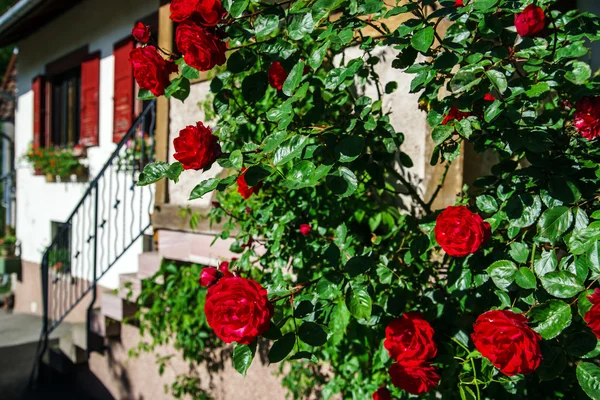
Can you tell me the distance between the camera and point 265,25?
152 cm

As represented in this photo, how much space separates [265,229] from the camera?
2391mm

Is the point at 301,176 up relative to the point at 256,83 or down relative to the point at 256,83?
down

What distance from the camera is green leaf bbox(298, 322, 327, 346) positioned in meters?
1.28

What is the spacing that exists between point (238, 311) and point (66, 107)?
23.9ft

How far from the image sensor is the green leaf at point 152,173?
1.31 m

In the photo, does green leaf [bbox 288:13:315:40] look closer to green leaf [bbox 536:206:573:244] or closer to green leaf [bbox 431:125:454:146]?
green leaf [bbox 431:125:454:146]

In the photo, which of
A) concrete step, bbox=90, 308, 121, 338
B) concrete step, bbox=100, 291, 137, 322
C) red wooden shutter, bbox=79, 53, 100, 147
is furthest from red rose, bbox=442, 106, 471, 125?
red wooden shutter, bbox=79, 53, 100, 147

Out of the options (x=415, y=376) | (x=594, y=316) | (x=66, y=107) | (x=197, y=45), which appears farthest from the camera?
(x=66, y=107)

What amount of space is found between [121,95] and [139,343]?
2929 mm

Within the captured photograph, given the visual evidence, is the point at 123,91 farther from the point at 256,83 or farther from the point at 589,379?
the point at 589,379

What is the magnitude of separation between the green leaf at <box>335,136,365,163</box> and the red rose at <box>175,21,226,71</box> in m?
0.42

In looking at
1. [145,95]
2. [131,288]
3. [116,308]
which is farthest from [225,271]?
[116,308]

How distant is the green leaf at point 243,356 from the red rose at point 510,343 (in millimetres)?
509

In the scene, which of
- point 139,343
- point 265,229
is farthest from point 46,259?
point 265,229
